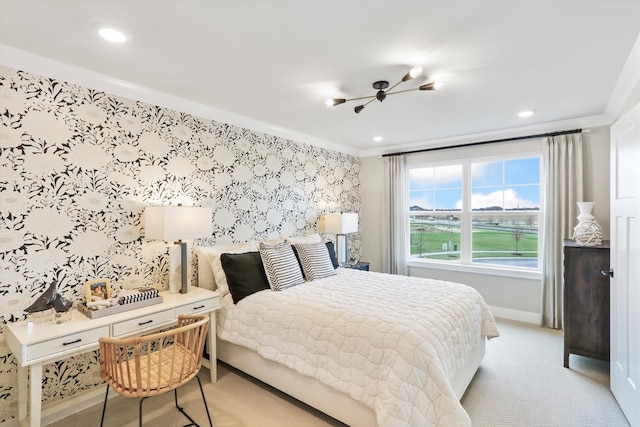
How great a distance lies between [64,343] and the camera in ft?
6.22

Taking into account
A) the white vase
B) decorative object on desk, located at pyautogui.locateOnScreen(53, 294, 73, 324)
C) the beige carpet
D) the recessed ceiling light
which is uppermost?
the recessed ceiling light

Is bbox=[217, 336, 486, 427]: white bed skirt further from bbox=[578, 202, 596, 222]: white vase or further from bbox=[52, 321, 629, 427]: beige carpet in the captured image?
bbox=[578, 202, 596, 222]: white vase

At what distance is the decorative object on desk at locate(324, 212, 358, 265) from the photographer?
441 centimetres

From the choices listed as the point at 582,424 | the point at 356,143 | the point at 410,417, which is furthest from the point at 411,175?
the point at 410,417

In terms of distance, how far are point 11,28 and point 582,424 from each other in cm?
436

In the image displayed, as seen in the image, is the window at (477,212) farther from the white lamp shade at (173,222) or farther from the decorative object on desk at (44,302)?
the decorative object on desk at (44,302)

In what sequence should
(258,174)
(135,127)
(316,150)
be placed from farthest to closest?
1. (316,150)
2. (258,174)
3. (135,127)

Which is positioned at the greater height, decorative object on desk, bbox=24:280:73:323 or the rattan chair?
decorative object on desk, bbox=24:280:73:323

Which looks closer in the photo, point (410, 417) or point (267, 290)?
point (410, 417)

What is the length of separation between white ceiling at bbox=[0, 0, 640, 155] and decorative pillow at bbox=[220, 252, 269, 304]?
58.6 inches

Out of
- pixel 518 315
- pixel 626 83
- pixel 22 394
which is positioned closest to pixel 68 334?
pixel 22 394

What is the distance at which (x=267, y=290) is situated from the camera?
2908mm

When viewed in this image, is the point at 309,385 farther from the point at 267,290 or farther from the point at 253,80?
the point at 253,80

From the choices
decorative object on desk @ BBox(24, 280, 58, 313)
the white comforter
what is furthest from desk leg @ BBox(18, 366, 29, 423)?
the white comforter
